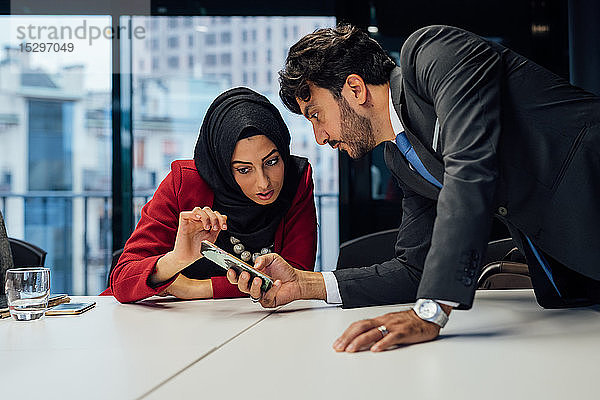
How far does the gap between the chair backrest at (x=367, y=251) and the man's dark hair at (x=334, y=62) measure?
735 mm

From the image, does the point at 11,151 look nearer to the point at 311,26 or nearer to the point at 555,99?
the point at 311,26

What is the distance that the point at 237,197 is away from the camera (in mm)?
1924

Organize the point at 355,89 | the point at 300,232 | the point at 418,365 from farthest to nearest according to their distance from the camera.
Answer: the point at 300,232, the point at 355,89, the point at 418,365

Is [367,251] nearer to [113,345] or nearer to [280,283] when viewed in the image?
[280,283]

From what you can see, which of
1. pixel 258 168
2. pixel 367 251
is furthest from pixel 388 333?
pixel 367 251

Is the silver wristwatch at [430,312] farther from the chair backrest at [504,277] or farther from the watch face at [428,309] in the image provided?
the chair backrest at [504,277]

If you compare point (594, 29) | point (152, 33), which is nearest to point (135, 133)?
point (152, 33)

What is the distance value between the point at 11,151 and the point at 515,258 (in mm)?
3518

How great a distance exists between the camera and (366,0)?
3.72 metres

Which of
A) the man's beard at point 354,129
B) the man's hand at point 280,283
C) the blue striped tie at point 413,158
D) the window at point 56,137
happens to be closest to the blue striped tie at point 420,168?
the blue striped tie at point 413,158

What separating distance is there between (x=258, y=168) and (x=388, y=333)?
3.09 ft

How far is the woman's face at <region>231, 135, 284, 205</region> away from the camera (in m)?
1.83

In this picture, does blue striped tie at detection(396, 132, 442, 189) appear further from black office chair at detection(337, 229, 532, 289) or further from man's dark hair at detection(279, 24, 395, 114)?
black office chair at detection(337, 229, 532, 289)

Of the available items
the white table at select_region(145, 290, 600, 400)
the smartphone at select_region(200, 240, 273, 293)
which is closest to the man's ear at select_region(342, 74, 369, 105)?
the smartphone at select_region(200, 240, 273, 293)
